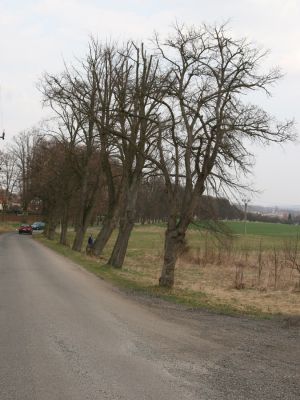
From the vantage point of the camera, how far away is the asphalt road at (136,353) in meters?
6.13

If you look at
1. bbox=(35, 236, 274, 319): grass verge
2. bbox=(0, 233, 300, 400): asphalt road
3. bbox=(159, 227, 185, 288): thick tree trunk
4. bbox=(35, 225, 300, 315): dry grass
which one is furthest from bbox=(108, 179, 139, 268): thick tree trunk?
bbox=(0, 233, 300, 400): asphalt road

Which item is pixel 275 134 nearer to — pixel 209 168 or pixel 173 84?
pixel 209 168

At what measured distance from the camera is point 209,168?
19.0 meters

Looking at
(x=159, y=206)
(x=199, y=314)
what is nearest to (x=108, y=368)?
(x=199, y=314)

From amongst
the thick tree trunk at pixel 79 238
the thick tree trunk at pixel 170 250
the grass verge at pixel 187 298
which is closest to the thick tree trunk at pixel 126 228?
the grass verge at pixel 187 298

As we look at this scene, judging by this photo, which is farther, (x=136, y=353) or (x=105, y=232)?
(x=105, y=232)

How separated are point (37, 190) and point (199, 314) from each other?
49106 millimetres

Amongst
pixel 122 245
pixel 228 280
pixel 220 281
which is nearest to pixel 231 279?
pixel 228 280

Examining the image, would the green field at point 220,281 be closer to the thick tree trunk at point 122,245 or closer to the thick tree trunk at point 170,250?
the thick tree trunk at point 170,250

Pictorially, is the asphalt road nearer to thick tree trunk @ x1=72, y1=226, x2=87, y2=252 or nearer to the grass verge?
the grass verge

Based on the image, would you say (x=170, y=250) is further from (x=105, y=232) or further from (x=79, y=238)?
(x=79, y=238)

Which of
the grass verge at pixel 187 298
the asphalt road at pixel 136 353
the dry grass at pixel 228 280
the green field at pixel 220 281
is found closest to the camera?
the asphalt road at pixel 136 353

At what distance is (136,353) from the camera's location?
315 inches

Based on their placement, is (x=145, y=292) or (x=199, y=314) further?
(x=145, y=292)
